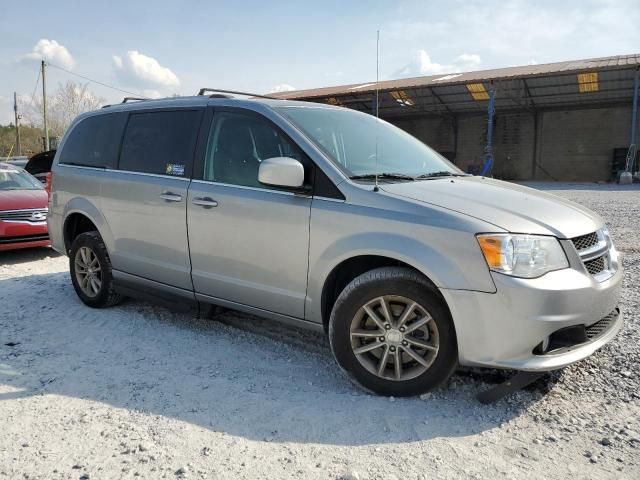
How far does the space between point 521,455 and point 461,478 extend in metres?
0.38

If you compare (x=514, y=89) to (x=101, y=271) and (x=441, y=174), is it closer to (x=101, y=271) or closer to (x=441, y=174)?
(x=441, y=174)

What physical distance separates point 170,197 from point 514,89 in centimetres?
2633

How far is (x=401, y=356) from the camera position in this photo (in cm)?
311

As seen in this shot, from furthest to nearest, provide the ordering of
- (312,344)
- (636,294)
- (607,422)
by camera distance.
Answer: (636,294)
(312,344)
(607,422)

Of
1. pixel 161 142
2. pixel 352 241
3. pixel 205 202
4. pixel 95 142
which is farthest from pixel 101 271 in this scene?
pixel 352 241

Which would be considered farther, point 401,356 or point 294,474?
point 401,356

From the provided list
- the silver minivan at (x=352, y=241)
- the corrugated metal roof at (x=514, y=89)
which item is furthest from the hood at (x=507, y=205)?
the corrugated metal roof at (x=514, y=89)

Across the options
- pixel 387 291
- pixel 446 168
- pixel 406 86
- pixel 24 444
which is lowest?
pixel 24 444

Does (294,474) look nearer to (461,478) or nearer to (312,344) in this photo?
(461,478)

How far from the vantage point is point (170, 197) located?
4.09m

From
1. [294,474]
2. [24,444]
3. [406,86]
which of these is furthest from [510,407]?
[406,86]

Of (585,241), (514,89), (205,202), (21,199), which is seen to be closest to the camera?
(585,241)

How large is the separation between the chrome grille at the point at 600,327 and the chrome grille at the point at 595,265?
292 millimetres

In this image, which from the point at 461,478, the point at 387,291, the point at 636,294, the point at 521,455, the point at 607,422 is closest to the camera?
the point at 461,478
